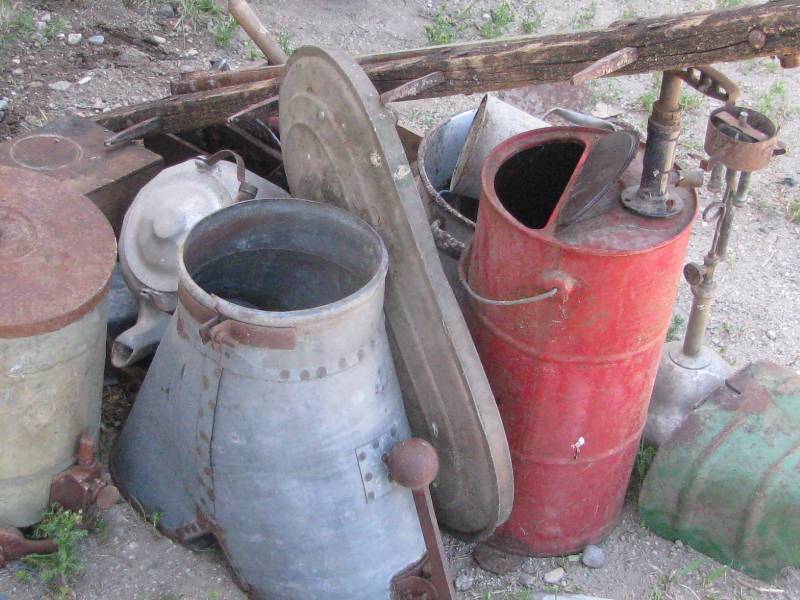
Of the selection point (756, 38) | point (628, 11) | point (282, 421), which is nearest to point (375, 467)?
point (282, 421)

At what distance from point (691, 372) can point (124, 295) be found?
190 cm

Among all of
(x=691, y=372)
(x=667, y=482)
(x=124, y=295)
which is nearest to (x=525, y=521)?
(x=667, y=482)

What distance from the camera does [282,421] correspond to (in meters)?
2.13

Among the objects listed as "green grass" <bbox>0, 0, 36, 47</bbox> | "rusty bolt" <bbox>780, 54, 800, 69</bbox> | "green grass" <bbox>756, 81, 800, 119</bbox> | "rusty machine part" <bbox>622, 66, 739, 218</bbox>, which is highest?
"rusty bolt" <bbox>780, 54, 800, 69</bbox>

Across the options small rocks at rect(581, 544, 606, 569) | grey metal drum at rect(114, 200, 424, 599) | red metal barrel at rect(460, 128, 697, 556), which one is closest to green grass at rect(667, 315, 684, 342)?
red metal barrel at rect(460, 128, 697, 556)

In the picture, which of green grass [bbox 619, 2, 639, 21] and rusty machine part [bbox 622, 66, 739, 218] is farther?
green grass [bbox 619, 2, 639, 21]

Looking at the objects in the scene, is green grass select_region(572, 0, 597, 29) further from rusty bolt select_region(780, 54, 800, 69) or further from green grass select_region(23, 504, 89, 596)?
green grass select_region(23, 504, 89, 596)

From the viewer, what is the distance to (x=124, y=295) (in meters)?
2.96

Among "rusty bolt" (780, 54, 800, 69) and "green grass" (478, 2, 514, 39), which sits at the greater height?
"rusty bolt" (780, 54, 800, 69)

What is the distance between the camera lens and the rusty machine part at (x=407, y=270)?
2170mm

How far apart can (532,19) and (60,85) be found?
308 centimetres

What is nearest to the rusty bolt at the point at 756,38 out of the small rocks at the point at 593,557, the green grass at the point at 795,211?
the small rocks at the point at 593,557

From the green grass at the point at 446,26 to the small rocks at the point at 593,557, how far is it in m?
3.45

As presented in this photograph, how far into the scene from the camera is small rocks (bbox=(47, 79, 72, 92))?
450 centimetres
